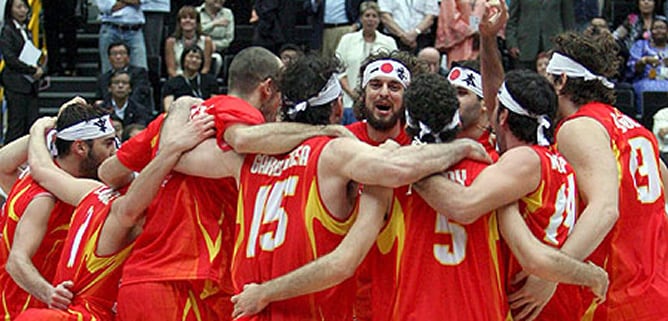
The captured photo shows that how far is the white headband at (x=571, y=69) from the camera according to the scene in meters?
6.88

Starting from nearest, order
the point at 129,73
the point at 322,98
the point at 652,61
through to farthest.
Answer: the point at 322,98 < the point at 129,73 < the point at 652,61

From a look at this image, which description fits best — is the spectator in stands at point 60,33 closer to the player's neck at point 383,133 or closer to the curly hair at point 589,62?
the player's neck at point 383,133

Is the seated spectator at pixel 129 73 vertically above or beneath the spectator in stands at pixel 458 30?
beneath

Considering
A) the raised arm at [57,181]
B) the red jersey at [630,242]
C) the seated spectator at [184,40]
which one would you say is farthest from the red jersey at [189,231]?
the seated spectator at [184,40]

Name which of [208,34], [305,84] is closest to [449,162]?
[305,84]

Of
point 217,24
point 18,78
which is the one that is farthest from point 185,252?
point 217,24

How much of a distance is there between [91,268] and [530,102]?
112 inches

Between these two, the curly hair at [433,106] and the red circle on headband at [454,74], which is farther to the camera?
the red circle on headband at [454,74]

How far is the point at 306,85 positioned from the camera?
640cm

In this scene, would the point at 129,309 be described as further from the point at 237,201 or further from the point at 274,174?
the point at 274,174

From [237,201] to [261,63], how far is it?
80 centimetres

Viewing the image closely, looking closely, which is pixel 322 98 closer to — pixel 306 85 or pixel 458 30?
pixel 306 85

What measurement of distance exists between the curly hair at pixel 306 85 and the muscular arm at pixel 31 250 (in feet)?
6.52

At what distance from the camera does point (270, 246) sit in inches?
248
